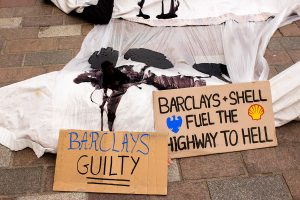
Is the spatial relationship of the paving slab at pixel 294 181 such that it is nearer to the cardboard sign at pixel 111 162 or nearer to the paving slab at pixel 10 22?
the cardboard sign at pixel 111 162

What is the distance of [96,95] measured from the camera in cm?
213

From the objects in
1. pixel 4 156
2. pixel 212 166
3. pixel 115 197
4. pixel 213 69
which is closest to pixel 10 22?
pixel 4 156

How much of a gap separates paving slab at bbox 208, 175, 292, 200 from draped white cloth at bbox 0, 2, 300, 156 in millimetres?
447

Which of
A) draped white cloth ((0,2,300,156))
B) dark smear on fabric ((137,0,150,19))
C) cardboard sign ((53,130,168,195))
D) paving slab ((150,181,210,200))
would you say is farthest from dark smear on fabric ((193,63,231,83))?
dark smear on fabric ((137,0,150,19))

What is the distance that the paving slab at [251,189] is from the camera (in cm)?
188

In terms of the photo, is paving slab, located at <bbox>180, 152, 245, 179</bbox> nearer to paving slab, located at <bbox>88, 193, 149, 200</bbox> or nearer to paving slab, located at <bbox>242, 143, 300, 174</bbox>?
paving slab, located at <bbox>242, 143, 300, 174</bbox>

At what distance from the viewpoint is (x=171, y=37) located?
116 inches

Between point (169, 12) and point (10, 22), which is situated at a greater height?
point (169, 12)

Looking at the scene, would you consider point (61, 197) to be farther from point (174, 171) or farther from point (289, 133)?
point (289, 133)

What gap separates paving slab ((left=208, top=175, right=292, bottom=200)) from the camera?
1883mm

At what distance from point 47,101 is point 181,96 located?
79 centimetres

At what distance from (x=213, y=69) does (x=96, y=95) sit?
2.76ft

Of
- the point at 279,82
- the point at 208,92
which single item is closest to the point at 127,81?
the point at 208,92

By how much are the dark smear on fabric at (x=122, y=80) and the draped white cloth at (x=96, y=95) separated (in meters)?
0.04
